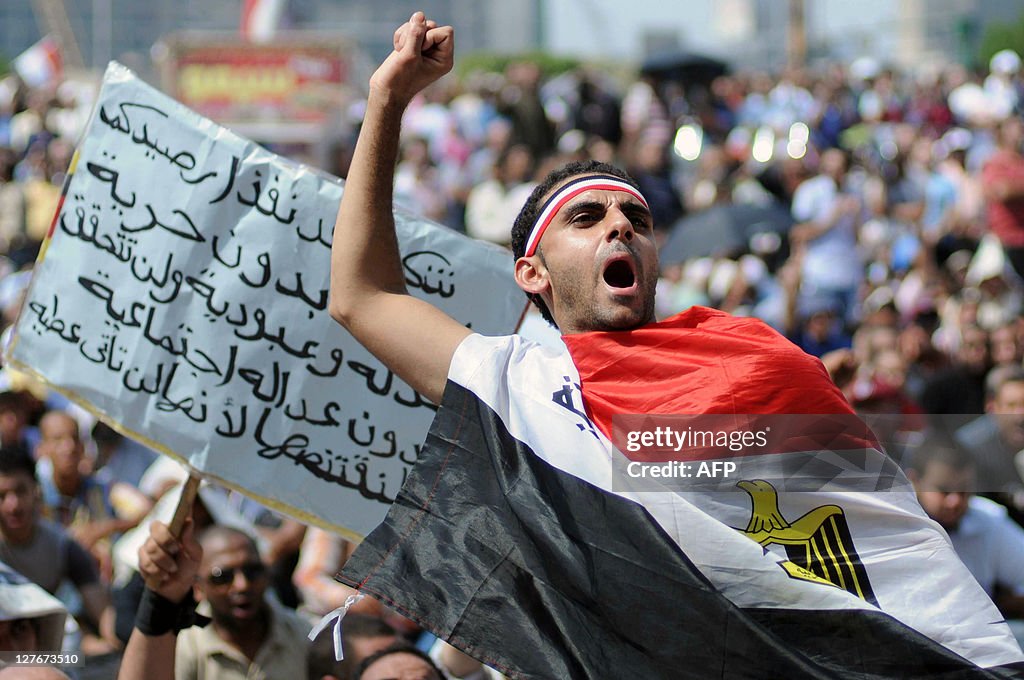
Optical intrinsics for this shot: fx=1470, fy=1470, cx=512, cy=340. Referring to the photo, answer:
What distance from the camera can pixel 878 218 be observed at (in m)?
12.8

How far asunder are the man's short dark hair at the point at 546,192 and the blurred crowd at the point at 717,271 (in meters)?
0.99

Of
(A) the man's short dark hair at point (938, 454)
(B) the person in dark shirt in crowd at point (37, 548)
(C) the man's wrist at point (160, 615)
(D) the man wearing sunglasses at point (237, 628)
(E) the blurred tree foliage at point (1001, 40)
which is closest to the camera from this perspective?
(C) the man's wrist at point (160, 615)

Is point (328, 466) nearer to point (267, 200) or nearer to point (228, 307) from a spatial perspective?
point (228, 307)

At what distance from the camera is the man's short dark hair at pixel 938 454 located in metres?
5.49

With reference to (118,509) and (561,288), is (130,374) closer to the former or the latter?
(561,288)

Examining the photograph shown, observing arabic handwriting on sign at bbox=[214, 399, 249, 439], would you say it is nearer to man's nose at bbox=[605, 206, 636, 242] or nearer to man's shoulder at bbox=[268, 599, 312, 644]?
man's shoulder at bbox=[268, 599, 312, 644]

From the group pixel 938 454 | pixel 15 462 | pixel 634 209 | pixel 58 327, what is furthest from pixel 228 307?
pixel 938 454

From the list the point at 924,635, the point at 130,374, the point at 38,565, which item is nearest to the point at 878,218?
the point at 38,565

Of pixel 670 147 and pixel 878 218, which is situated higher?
pixel 670 147

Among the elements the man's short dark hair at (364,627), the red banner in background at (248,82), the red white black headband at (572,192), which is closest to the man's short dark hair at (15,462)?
the man's short dark hair at (364,627)

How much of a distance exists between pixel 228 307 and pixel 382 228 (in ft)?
3.81

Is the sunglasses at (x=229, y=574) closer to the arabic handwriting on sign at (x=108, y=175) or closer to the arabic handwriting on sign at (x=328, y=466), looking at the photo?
the arabic handwriting on sign at (x=328, y=466)

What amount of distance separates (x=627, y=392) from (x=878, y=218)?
411 inches

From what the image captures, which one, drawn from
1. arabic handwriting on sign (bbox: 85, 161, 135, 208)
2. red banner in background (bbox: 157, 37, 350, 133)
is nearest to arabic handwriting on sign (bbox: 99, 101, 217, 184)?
arabic handwriting on sign (bbox: 85, 161, 135, 208)
